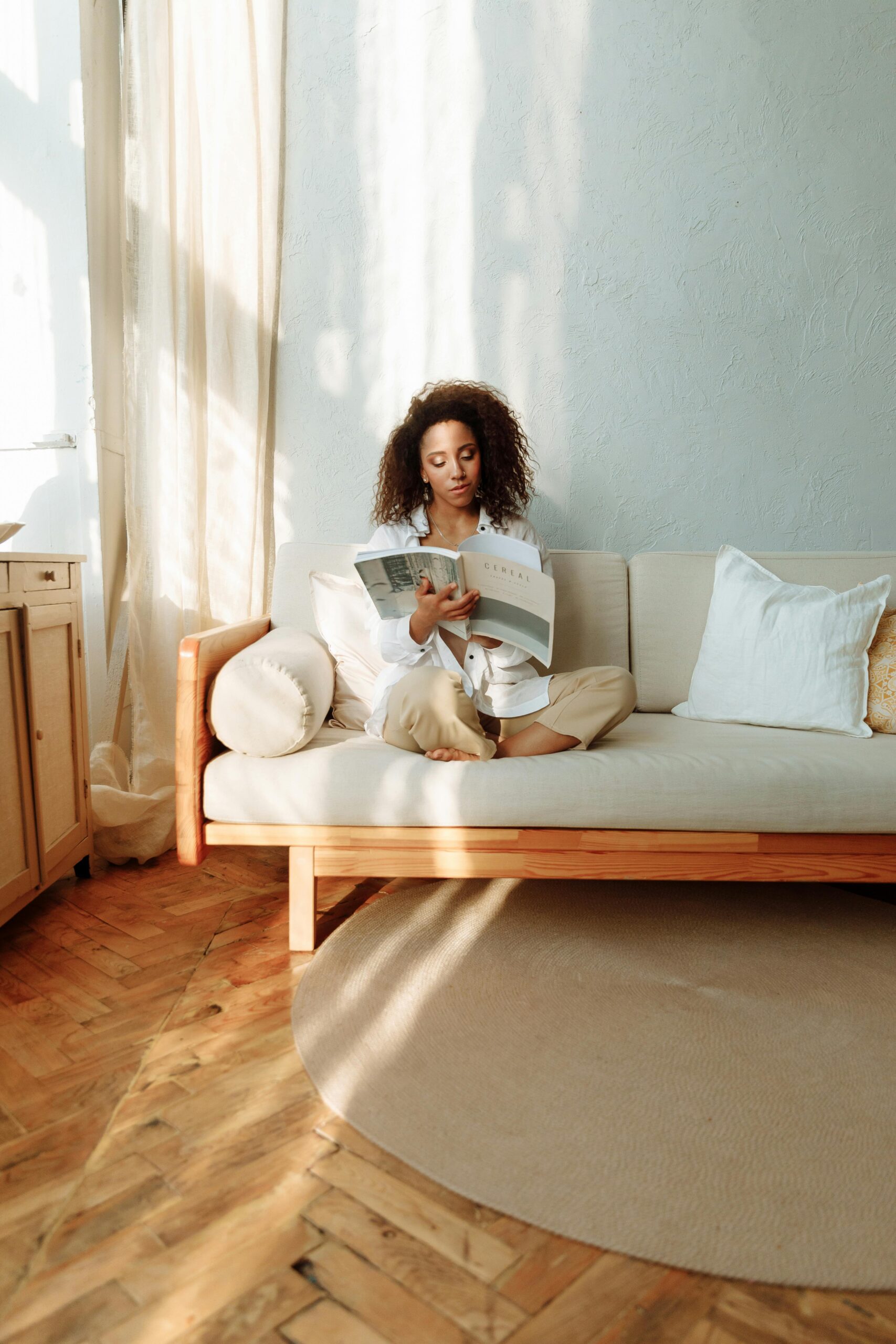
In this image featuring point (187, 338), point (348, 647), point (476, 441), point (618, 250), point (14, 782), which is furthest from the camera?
point (618, 250)

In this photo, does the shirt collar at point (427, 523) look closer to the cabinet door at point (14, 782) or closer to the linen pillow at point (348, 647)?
the linen pillow at point (348, 647)

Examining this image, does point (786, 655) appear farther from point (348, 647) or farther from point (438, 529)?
point (348, 647)

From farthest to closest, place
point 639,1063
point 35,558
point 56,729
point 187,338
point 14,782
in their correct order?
point 187,338 < point 56,729 < point 35,558 < point 14,782 < point 639,1063

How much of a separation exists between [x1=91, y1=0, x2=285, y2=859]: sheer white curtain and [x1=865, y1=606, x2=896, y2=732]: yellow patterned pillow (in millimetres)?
1418

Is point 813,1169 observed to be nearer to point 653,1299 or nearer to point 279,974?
point 653,1299

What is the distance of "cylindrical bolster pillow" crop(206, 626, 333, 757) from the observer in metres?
1.49

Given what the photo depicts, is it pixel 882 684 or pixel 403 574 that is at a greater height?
pixel 403 574

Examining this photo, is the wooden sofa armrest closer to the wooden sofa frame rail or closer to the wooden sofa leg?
the wooden sofa frame rail

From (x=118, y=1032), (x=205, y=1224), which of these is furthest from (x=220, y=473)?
(x=205, y=1224)

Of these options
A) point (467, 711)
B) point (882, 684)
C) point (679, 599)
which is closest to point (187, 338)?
point (467, 711)

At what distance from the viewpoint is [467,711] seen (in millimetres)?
1548

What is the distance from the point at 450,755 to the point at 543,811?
0.63 ft

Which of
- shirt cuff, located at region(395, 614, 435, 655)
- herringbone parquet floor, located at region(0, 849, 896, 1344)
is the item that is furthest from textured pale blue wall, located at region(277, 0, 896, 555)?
herringbone parquet floor, located at region(0, 849, 896, 1344)

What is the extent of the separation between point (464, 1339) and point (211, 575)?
172 cm
